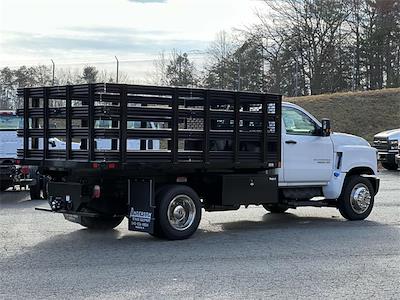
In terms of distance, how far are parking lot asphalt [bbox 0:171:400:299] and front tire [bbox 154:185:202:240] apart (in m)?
0.20

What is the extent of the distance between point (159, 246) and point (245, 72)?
3967 cm

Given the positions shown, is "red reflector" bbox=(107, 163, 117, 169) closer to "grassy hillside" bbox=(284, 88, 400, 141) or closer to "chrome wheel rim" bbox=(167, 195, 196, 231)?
"chrome wheel rim" bbox=(167, 195, 196, 231)

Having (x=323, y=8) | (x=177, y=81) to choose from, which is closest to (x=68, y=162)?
(x=177, y=81)

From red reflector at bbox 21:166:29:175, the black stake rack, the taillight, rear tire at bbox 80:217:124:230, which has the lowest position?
rear tire at bbox 80:217:124:230

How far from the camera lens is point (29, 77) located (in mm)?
37094

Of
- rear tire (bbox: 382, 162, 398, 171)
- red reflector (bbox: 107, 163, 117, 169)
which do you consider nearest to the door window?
red reflector (bbox: 107, 163, 117, 169)

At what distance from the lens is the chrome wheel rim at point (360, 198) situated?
11.7m

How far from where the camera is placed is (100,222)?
414 inches

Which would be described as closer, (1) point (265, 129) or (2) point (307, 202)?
(1) point (265, 129)

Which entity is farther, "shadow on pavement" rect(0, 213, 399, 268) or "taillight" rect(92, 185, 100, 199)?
"taillight" rect(92, 185, 100, 199)

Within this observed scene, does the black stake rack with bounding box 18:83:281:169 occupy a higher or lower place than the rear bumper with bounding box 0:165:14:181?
higher

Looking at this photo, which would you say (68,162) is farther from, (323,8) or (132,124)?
(323,8)

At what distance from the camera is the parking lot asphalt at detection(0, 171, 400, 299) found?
6.48m

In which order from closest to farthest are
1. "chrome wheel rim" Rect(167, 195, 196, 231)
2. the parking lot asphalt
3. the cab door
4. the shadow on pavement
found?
the parking lot asphalt
the shadow on pavement
"chrome wheel rim" Rect(167, 195, 196, 231)
the cab door
